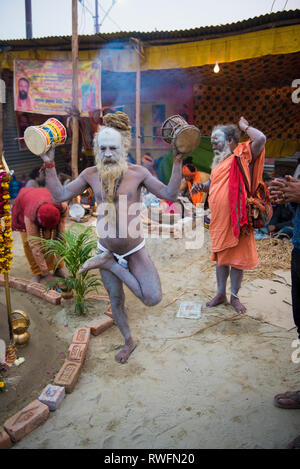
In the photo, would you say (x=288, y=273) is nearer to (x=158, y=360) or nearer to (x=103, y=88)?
(x=158, y=360)

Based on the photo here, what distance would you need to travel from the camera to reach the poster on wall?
7.45 m

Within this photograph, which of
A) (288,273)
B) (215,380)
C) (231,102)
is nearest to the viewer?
(215,380)

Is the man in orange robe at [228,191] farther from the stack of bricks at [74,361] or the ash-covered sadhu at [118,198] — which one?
the stack of bricks at [74,361]

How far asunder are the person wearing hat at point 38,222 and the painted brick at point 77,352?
1670 millimetres

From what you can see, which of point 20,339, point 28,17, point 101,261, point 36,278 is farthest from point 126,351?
point 28,17

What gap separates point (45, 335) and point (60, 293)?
82cm

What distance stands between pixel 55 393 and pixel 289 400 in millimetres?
1761

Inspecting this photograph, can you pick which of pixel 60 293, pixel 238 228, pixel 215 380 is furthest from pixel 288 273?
Answer: pixel 60 293

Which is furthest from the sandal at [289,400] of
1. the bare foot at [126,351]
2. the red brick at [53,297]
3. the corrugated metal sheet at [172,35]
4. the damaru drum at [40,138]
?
the corrugated metal sheet at [172,35]

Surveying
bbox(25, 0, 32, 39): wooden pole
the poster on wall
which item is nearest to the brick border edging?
the poster on wall

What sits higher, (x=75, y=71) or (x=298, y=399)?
(x=75, y=71)

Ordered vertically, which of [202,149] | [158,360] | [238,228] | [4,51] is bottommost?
[158,360]

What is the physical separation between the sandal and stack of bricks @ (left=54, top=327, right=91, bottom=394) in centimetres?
162

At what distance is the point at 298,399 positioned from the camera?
2.50 meters
